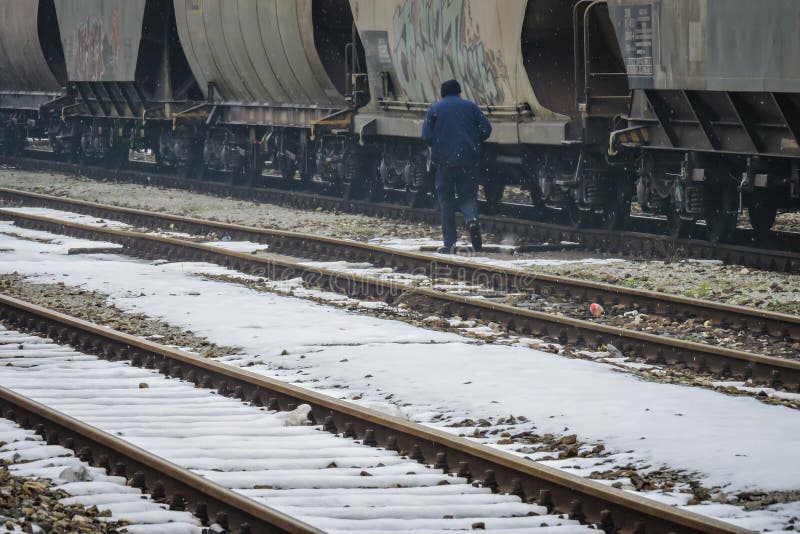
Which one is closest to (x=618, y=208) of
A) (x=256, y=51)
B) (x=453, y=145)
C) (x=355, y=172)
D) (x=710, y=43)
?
(x=453, y=145)

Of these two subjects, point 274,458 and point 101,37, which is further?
point 101,37

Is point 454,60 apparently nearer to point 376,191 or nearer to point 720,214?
point 720,214

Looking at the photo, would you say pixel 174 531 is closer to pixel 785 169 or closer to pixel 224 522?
pixel 224 522

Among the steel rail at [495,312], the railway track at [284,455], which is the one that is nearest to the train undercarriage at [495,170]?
the steel rail at [495,312]

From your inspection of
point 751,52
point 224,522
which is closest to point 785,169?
point 751,52

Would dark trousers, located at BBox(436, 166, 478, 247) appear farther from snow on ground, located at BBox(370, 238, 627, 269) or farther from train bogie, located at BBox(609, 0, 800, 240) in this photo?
train bogie, located at BBox(609, 0, 800, 240)

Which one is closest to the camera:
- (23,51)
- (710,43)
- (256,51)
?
(710,43)

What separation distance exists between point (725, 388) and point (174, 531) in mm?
4088

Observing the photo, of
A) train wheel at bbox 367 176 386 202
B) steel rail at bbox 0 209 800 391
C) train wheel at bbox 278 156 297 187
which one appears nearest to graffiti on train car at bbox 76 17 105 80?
train wheel at bbox 278 156 297 187

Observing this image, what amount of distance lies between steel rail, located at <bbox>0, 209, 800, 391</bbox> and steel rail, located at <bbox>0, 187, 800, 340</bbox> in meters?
0.68

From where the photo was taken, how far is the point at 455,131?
49.5 ft

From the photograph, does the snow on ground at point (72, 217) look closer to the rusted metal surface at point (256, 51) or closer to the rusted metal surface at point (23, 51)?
the rusted metal surface at point (256, 51)

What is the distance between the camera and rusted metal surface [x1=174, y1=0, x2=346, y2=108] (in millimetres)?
21406

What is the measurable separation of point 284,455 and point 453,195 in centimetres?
887
